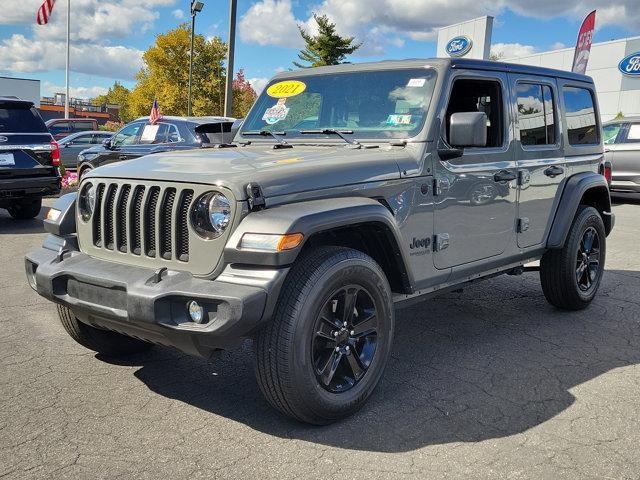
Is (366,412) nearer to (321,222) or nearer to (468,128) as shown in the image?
(321,222)

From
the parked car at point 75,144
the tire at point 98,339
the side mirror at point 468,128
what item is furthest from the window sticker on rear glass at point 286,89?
the parked car at point 75,144

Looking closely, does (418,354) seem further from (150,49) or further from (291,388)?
(150,49)

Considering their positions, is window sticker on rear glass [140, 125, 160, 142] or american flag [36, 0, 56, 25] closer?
window sticker on rear glass [140, 125, 160, 142]

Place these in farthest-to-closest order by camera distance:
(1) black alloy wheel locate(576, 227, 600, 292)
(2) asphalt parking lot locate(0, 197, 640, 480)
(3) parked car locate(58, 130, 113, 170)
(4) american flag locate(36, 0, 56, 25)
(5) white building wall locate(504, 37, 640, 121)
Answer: (5) white building wall locate(504, 37, 640, 121) → (4) american flag locate(36, 0, 56, 25) → (3) parked car locate(58, 130, 113, 170) → (1) black alloy wheel locate(576, 227, 600, 292) → (2) asphalt parking lot locate(0, 197, 640, 480)

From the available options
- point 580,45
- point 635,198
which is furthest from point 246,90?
point 635,198

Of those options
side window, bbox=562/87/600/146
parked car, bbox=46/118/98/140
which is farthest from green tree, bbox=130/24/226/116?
side window, bbox=562/87/600/146

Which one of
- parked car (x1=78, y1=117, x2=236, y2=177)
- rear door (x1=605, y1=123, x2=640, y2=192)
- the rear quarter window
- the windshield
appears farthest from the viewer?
rear door (x1=605, y1=123, x2=640, y2=192)

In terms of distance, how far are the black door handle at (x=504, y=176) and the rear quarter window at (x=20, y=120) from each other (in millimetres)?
7257

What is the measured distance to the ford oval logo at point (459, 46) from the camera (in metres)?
32.4

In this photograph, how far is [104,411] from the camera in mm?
3340

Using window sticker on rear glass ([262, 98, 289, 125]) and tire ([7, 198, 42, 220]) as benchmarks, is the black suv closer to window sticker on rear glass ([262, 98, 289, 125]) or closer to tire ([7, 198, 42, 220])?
tire ([7, 198, 42, 220])

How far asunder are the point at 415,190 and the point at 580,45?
1937 cm

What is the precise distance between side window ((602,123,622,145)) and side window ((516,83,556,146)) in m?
9.48

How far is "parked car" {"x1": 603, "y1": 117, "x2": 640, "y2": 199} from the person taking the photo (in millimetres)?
12797
